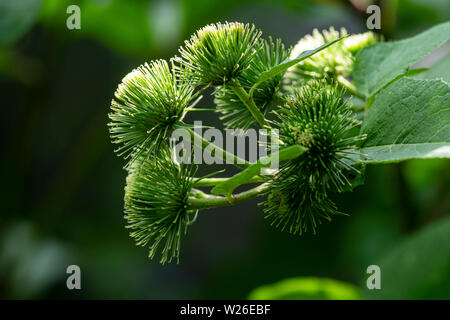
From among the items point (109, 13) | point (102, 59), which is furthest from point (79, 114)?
point (109, 13)

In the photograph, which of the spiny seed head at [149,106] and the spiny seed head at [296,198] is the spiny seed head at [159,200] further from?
the spiny seed head at [296,198]

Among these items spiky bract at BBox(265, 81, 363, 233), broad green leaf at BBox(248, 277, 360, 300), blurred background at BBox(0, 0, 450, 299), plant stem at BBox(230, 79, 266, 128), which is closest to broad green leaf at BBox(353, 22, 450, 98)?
spiky bract at BBox(265, 81, 363, 233)

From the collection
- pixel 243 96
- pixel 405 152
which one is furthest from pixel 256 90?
pixel 405 152

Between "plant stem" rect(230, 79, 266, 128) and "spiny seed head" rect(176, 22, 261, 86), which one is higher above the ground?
"spiny seed head" rect(176, 22, 261, 86)

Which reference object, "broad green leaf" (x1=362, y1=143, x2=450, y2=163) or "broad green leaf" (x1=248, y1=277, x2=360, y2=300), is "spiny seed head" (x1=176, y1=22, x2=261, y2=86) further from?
"broad green leaf" (x1=248, y1=277, x2=360, y2=300)

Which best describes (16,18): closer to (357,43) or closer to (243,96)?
(243,96)

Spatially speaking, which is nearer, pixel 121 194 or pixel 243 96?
pixel 243 96

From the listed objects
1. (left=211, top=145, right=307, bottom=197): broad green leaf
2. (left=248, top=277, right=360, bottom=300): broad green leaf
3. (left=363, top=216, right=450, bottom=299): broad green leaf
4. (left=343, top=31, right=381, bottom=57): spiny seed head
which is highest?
(left=343, top=31, right=381, bottom=57): spiny seed head
